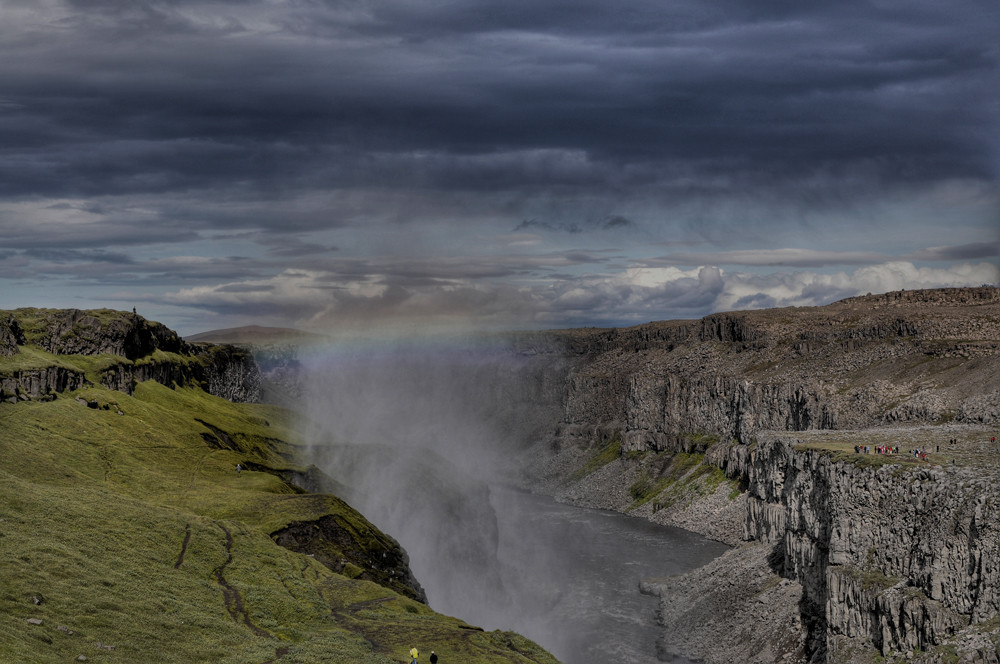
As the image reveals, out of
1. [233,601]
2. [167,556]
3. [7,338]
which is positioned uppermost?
[7,338]

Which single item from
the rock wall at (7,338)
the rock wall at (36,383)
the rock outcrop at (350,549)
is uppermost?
the rock wall at (7,338)

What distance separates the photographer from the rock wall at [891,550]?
291ft

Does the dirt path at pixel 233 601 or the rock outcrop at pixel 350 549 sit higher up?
the dirt path at pixel 233 601

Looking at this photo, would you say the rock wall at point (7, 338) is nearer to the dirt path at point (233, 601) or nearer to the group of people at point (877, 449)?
the dirt path at point (233, 601)

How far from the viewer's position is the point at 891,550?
102m

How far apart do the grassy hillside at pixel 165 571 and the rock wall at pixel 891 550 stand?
39644mm

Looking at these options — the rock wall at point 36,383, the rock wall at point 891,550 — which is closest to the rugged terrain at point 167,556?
the rock wall at point 36,383

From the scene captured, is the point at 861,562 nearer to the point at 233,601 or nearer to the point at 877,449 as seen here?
the point at 877,449

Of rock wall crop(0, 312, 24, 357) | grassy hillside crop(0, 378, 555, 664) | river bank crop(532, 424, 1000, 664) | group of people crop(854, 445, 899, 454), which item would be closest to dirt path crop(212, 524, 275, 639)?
grassy hillside crop(0, 378, 555, 664)

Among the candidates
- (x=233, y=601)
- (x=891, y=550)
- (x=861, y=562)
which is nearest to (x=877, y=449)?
(x=861, y=562)

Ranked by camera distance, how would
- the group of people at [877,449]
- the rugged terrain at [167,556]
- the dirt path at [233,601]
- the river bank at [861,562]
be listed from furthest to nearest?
the group of people at [877,449], the river bank at [861,562], the dirt path at [233,601], the rugged terrain at [167,556]

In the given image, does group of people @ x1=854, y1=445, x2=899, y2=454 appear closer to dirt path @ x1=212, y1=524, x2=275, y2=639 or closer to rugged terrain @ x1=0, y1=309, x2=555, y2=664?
rugged terrain @ x1=0, y1=309, x2=555, y2=664

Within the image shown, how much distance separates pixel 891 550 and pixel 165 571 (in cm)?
8260

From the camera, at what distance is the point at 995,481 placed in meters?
91.0
